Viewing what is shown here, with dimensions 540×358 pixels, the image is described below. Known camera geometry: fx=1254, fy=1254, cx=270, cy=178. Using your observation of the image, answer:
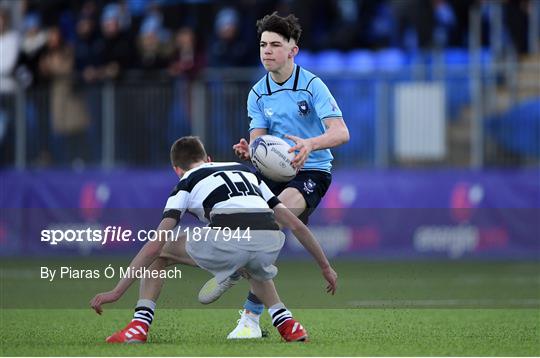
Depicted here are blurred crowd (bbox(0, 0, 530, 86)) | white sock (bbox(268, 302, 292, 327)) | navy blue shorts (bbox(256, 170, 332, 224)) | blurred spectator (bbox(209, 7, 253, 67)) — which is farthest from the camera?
blurred spectator (bbox(209, 7, 253, 67))

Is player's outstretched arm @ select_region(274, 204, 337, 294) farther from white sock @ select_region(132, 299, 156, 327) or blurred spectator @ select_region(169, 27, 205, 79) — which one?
blurred spectator @ select_region(169, 27, 205, 79)

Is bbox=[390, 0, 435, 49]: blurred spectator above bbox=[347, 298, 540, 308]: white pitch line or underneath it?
above

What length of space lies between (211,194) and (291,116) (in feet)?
4.83

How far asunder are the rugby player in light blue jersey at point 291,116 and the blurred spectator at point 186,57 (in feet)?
32.9

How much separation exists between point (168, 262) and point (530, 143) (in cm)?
1180

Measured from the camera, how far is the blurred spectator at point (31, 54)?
66.4 ft

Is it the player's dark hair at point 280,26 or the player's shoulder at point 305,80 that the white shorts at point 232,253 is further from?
the player's dark hair at point 280,26

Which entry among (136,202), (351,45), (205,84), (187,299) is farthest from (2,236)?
(187,299)

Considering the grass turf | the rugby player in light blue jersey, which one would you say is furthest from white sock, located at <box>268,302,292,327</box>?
the rugby player in light blue jersey

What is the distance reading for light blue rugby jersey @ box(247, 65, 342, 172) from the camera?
31.3 feet

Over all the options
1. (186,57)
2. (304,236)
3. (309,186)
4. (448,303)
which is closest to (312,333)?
(309,186)

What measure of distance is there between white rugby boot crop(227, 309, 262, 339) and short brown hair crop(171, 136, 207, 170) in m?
1.31

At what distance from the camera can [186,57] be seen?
65.3ft

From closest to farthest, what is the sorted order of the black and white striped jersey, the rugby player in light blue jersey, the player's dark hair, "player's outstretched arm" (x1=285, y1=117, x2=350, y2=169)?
the black and white striped jersey, "player's outstretched arm" (x1=285, y1=117, x2=350, y2=169), the rugby player in light blue jersey, the player's dark hair
